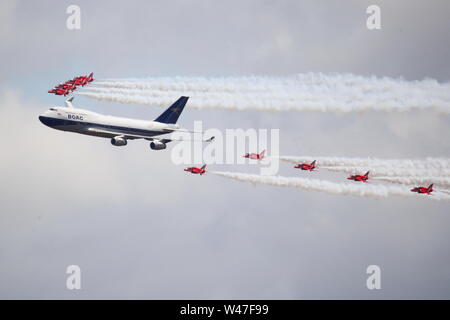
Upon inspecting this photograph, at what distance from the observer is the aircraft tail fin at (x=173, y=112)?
86.0 metres

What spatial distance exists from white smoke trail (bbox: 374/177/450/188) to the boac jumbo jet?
78.0 feet

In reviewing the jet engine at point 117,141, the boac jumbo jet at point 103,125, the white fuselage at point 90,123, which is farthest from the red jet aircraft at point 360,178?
the jet engine at point 117,141

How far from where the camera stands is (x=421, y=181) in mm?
81938

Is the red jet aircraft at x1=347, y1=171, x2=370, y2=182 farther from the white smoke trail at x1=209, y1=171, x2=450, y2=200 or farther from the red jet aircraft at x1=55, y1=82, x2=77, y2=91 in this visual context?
the red jet aircraft at x1=55, y1=82, x2=77, y2=91

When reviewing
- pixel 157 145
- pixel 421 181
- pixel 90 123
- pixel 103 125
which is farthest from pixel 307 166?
pixel 90 123

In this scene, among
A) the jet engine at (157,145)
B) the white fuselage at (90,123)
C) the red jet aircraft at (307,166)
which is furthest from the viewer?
the jet engine at (157,145)

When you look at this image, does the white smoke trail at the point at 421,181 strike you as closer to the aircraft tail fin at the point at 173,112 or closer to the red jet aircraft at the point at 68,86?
the aircraft tail fin at the point at 173,112

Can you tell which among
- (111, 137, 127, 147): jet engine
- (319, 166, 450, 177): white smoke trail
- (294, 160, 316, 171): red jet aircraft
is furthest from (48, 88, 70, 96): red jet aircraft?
(319, 166, 450, 177): white smoke trail

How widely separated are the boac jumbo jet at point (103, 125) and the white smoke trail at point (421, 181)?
2376 cm
